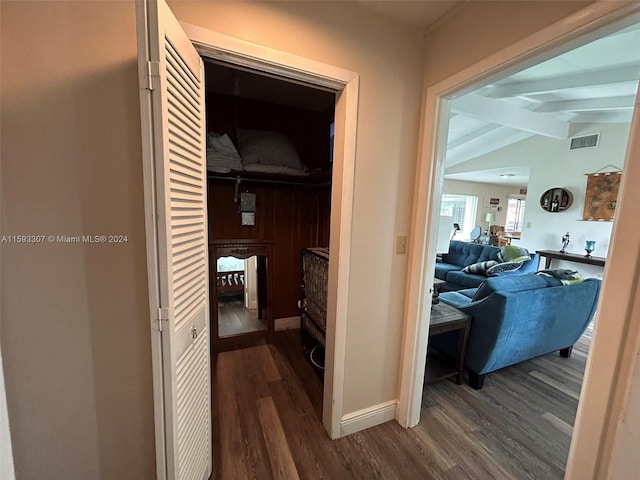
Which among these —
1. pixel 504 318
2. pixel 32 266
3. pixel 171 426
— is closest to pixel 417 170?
pixel 504 318

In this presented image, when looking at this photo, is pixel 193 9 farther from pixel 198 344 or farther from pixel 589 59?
pixel 589 59

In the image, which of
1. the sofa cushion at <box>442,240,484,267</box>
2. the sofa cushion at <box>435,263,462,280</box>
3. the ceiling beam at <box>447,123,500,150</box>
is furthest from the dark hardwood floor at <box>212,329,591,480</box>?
the ceiling beam at <box>447,123,500,150</box>

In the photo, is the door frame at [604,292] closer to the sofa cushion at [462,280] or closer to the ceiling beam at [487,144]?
the sofa cushion at [462,280]

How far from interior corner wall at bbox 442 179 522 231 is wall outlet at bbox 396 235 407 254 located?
784cm

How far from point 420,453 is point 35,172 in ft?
7.60

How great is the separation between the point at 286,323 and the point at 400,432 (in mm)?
1596

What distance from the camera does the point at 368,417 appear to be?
5.61ft

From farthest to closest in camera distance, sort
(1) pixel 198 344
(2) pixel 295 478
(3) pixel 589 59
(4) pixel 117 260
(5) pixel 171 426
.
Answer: (3) pixel 589 59 < (2) pixel 295 478 < (1) pixel 198 344 < (4) pixel 117 260 < (5) pixel 171 426

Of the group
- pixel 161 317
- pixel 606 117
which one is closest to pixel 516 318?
pixel 161 317

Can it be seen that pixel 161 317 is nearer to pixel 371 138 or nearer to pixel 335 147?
pixel 335 147

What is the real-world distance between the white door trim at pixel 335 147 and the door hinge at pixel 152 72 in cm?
41

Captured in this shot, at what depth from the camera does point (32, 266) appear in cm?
94

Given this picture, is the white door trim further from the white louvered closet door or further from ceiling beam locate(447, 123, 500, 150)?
ceiling beam locate(447, 123, 500, 150)

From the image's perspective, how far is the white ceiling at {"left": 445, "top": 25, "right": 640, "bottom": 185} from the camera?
7.77ft
